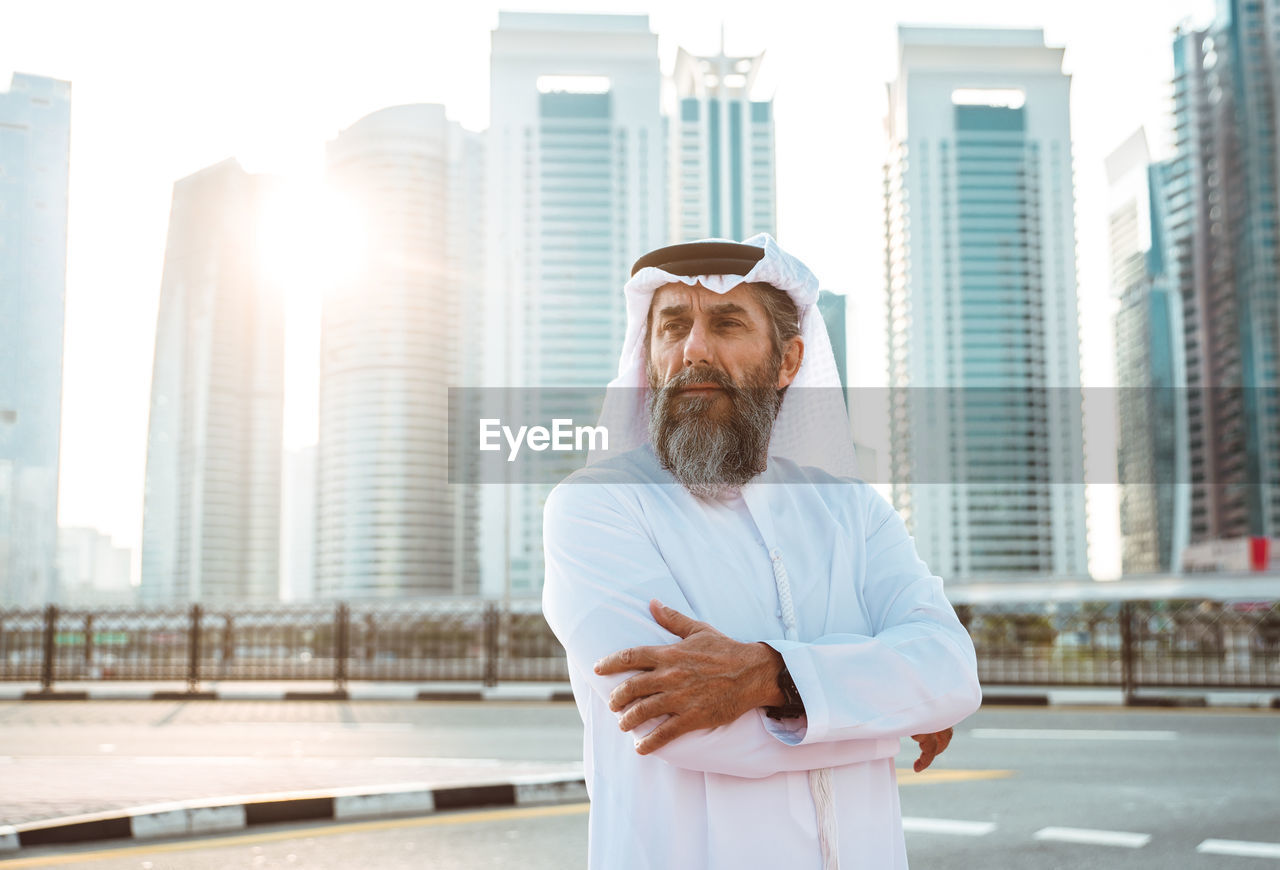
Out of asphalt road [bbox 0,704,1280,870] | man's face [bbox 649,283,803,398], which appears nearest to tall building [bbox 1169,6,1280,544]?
asphalt road [bbox 0,704,1280,870]

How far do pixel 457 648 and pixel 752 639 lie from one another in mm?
17193

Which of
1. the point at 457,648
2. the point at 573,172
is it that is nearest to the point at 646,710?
the point at 457,648

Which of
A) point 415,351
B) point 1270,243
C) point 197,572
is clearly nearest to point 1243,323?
point 1270,243

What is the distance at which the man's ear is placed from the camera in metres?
2.15

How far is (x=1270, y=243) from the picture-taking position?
104625 millimetres

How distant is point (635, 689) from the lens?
163cm

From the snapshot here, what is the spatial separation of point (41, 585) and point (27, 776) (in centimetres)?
2813

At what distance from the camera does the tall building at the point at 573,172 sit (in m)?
108

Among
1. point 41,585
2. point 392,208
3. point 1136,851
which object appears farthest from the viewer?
point 392,208

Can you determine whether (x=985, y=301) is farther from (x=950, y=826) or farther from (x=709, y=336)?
(x=709, y=336)

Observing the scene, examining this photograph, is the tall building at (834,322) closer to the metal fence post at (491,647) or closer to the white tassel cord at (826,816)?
the white tassel cord at (826,816)

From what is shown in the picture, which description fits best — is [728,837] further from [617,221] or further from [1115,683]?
[617,221]

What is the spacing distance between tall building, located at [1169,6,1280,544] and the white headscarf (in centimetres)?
10943

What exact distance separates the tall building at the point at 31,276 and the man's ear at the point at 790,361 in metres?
25.0
